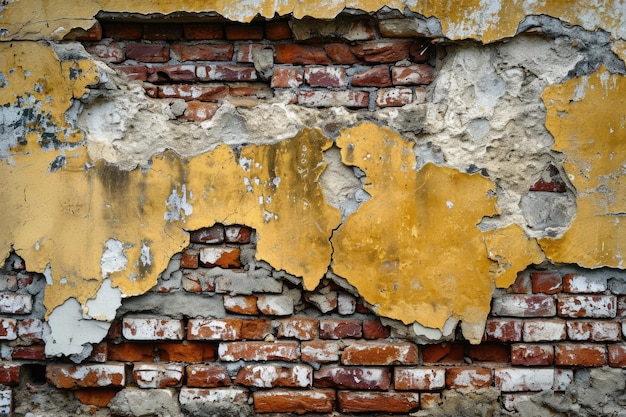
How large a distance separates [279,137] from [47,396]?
4.02ft

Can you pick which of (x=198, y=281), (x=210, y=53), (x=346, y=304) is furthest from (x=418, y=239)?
(x=210, y=53)

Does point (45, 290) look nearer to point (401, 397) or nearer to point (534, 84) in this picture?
point (401, 397)

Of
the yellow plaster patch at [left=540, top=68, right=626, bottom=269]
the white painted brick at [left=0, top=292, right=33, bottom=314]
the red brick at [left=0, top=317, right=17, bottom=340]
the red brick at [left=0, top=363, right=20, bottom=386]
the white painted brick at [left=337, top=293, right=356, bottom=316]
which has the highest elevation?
the yellow plaster patch at [left=540, top=68, right=626, bottom=269]

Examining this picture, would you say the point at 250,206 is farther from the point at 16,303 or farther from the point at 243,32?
the point at 16,303

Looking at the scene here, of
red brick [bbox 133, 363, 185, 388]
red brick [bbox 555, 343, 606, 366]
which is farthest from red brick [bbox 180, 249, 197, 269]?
red brick [bbox 555, 343, 606, 366]

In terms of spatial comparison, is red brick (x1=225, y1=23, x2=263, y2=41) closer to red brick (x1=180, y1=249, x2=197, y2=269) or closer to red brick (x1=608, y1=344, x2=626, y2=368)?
red brick (x1=180, y1=249, x2=197, y2=269)

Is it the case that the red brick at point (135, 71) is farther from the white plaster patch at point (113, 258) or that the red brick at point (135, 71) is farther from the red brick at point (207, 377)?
the red brick at point (207, 377)

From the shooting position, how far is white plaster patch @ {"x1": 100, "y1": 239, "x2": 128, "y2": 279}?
76.2 inches

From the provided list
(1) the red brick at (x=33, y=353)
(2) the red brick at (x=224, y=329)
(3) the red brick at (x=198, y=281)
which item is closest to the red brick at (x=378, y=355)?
(2) the red brick at (x=224, y=329)

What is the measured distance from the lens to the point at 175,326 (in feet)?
6.43

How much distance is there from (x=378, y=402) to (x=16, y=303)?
131 centimetres

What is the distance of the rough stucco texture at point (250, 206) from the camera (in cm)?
192

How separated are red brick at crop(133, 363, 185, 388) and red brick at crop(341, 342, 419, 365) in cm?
58

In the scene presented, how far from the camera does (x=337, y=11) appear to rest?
1900mm
